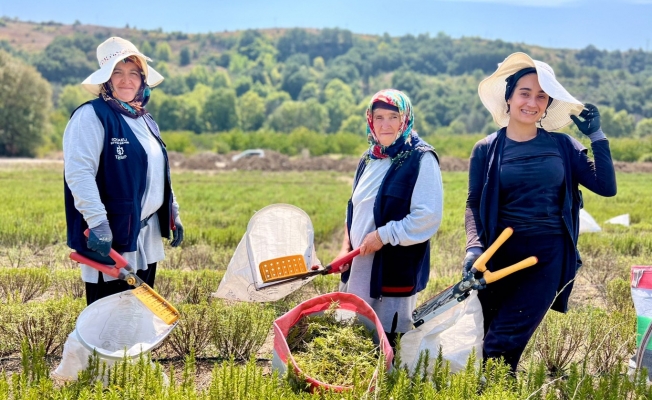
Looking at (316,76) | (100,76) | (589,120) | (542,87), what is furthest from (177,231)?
(316,76)

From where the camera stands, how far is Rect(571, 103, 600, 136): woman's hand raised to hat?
2.93 meters

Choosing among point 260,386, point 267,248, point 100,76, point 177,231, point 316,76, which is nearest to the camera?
point 260,386

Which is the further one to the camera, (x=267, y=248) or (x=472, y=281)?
(x=267, y=248)

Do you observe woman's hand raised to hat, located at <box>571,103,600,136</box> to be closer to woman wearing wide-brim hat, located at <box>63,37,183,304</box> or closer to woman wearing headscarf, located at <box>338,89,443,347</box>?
woman wearing headscarf, located at <box>338,89,443,347</box>

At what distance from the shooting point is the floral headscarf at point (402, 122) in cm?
298

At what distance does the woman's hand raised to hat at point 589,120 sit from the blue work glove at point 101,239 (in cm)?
240

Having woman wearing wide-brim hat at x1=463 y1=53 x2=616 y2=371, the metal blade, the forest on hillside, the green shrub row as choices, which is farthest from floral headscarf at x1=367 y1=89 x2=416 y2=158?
the forest on hillside

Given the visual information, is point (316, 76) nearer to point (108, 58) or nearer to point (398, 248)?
point (108, 58)

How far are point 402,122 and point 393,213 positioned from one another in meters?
0.47

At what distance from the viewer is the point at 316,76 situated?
12788 centimetres

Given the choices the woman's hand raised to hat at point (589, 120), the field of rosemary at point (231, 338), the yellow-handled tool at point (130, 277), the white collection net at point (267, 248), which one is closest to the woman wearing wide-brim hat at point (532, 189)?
the woman's hand raised to hat at point (589, 120)

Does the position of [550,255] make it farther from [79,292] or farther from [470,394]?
[79,292]

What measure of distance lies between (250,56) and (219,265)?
153221mm

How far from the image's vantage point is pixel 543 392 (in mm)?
2689
